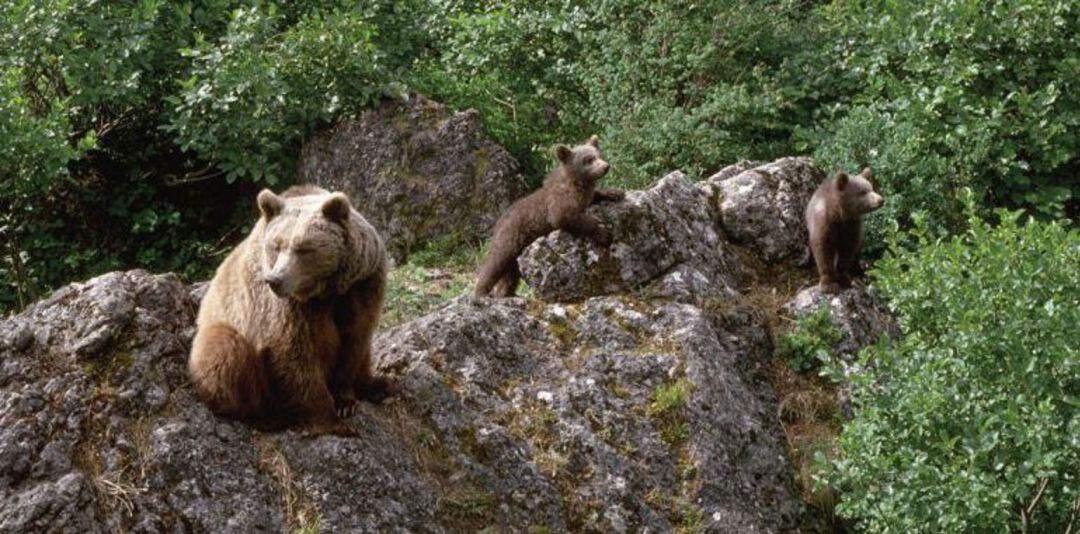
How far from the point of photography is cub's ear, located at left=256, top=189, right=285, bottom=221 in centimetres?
622

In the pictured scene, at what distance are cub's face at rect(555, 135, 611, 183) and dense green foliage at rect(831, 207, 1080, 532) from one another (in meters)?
3.01

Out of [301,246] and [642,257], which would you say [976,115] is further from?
[301,246]

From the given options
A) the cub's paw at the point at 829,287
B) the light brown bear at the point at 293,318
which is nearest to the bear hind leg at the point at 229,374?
the light brown bear at the point at 293,318

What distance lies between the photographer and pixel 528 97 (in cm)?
1339

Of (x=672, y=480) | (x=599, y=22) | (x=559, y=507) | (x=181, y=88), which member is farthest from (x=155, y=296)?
(x=599, y=22)

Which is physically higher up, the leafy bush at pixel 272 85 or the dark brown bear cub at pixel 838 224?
the leafy bush at pixel 272 85

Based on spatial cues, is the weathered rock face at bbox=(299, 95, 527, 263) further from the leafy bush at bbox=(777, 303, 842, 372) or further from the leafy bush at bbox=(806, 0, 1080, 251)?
the leafy bush at bbox=(777, 303, 842, 372)

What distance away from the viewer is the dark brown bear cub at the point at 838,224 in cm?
895

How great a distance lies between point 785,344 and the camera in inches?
324

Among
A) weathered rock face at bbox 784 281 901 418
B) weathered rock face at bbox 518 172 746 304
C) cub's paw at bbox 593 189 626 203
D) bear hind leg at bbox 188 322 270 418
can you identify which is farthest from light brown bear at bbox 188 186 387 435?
weathered rock face at bbox 784 281 901 418

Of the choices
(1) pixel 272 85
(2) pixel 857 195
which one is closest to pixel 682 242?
(2) pixel 857 195

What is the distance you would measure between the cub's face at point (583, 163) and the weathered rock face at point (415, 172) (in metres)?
2.10

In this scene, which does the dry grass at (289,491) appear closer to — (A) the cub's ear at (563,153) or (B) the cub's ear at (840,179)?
(A) the cub's ear at (563,153)

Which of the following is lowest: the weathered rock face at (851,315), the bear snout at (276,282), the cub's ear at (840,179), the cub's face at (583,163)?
the weathered rock face at (851,315)
